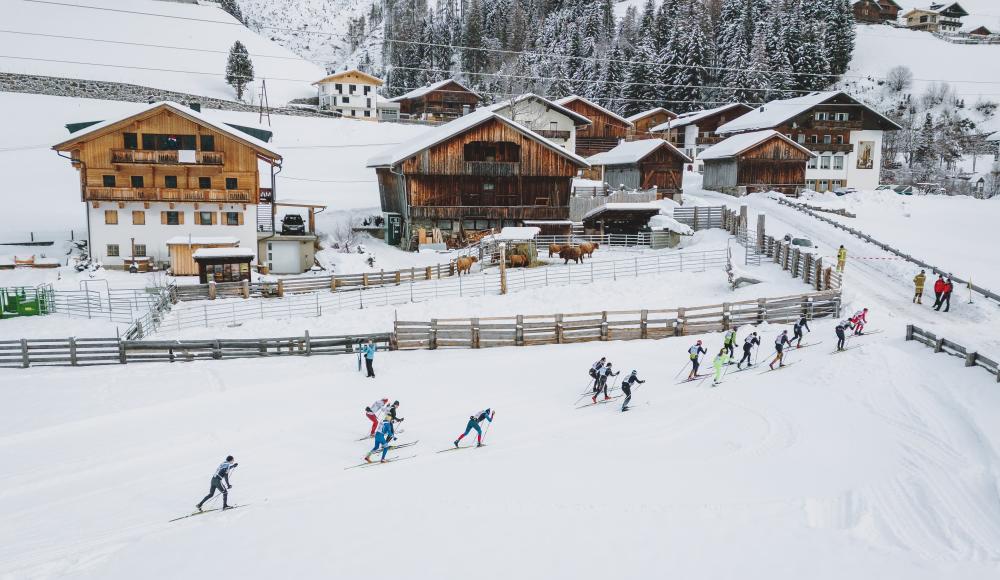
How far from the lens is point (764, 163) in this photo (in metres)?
61.1

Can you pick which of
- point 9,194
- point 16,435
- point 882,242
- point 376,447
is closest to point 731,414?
point 376,447

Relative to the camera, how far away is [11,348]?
2602 centimetres

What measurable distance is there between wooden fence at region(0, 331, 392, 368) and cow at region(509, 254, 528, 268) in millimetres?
13244

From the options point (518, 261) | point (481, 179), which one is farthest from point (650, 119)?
point (518, 261)

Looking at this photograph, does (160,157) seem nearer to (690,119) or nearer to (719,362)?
(719,362)

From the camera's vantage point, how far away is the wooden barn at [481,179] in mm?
45659

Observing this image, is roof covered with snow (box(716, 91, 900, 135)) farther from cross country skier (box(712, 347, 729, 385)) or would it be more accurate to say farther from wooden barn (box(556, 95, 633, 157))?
cross country skier (box(712, 347, 729, 385))

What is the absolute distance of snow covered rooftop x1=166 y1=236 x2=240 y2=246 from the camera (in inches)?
1492

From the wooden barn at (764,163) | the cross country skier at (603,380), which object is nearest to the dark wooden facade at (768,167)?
the wooden barn at (764,163)

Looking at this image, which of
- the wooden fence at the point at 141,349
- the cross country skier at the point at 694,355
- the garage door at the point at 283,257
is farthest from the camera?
the garage door at the point at 283,257

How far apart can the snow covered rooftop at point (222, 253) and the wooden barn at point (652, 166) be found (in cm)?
3226

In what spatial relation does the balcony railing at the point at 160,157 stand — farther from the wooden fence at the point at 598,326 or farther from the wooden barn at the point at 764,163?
the wooden barn at the point at 764,163

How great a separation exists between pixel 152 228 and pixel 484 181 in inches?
778

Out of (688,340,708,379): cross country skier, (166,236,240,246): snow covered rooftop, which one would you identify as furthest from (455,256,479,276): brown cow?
(688,340,708,379): cross country skier
